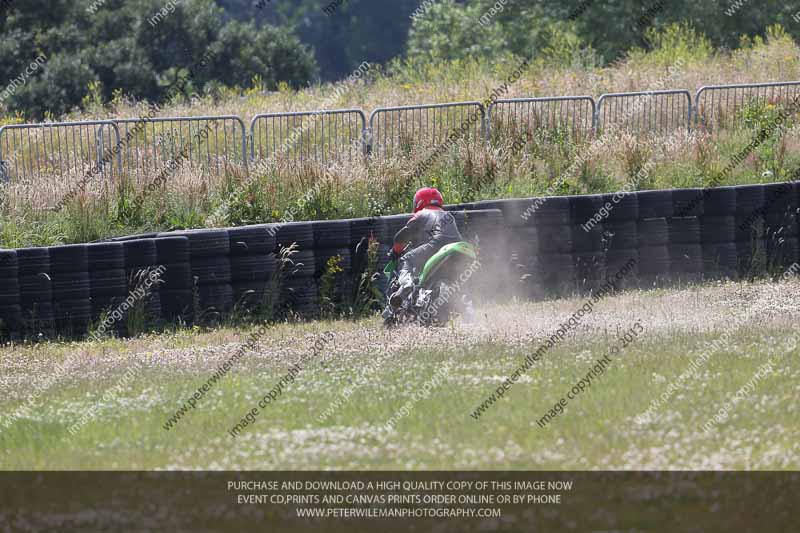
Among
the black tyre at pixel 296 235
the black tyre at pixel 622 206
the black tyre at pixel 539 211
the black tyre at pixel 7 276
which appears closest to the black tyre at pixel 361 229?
the black tyre at pixel 296 235

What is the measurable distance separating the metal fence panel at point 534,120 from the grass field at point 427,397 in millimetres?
6092

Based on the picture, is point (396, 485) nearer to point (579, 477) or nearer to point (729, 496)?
point (579, 477)

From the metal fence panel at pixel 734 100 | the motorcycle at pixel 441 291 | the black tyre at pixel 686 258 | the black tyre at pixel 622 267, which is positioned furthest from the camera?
the metal fence panel at pixel 734 100

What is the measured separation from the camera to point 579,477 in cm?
746

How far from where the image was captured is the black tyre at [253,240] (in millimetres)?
14891

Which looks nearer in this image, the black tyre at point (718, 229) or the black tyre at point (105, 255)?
the black tyre at point (105, 255)

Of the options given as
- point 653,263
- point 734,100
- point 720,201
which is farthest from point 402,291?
point 734,100

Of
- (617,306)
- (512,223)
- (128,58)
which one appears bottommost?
(617,306)

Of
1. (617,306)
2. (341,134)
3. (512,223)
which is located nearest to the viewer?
(617,306)

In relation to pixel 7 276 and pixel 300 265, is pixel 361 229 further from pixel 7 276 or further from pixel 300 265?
pixel 7 276

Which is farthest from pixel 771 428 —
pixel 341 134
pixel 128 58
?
pixel 128 58

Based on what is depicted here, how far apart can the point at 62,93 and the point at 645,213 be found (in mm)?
30019

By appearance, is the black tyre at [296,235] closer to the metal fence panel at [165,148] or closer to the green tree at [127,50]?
the metal fence panel at [165,148]

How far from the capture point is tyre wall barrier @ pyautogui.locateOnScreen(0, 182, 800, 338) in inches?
553
